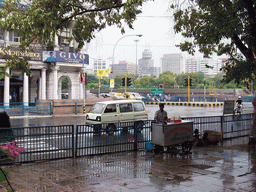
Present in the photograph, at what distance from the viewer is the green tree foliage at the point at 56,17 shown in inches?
339

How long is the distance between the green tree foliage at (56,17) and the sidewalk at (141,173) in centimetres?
394

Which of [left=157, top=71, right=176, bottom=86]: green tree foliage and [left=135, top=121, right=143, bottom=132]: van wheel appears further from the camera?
[left=157, top=71, right=176, bottom=86]: green tree foliage

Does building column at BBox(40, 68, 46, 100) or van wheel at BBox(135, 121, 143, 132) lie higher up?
building column at BBox(40, 68, 46, 100)

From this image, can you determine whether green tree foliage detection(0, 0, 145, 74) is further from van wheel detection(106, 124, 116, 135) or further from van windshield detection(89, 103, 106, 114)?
van windshield detection(89, 103, 106, 114)

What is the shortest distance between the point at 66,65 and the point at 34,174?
28.4 m

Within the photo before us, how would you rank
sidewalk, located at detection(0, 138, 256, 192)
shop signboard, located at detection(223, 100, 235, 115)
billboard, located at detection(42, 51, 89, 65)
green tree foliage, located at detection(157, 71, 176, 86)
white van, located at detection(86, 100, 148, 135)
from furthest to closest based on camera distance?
green tree foliage, located at detection(157, 71, 176, 86) < billboard, located at detection(42, 51, 89, 65) < white van, located at detection(86, 100, 148, 135) < shop signboard, located at detection(223, 100, 235, 115) < sidewalk, located at detection(0, 138, 256, 192)

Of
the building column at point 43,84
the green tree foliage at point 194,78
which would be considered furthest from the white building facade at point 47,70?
the green tree foliage at point 194,78

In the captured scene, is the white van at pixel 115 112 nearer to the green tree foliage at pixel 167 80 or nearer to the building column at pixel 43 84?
the building column at pixel 43 84

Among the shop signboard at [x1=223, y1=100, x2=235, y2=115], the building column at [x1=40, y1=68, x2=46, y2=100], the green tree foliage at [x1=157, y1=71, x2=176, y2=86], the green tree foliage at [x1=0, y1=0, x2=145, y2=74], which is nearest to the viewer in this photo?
the green tree foliage at [x1=0, y1=0, x2=145, y2=74]

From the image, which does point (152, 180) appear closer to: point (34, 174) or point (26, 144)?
point (34, 174)

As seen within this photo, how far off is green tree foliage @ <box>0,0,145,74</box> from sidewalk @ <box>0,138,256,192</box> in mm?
3937

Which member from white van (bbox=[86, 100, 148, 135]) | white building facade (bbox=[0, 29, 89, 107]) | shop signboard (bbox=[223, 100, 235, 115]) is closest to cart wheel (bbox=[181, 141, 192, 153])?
shop signboard (bbox=[223, 100, 235, 115])

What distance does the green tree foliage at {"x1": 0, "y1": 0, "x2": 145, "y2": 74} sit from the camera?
28.2ft

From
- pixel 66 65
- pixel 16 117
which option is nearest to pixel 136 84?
pixel 66 65
